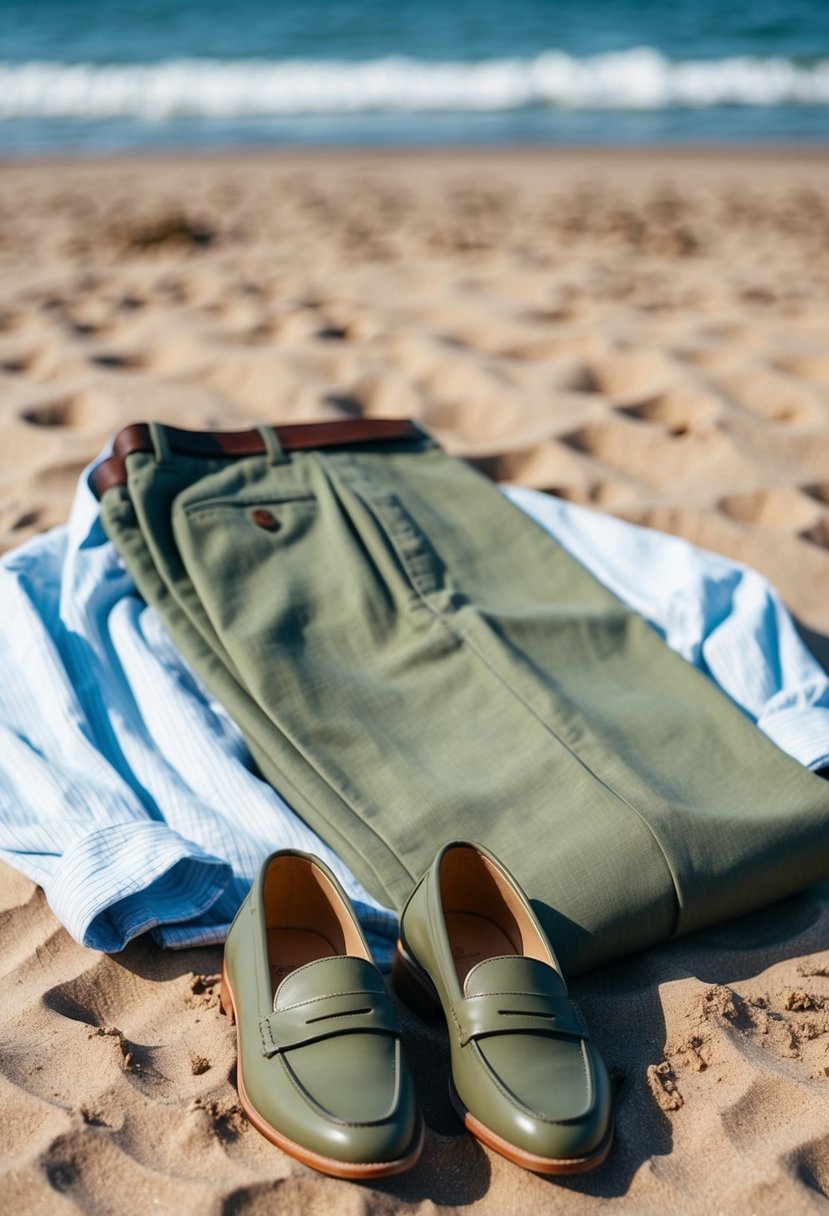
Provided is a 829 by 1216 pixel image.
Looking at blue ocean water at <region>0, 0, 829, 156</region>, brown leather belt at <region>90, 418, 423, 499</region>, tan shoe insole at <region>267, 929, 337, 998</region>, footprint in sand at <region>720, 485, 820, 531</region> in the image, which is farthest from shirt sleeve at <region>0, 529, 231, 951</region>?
blue ocean water at <region>0, 0, 829, 156</region>

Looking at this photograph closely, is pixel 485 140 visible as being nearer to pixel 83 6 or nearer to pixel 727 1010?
pixel 727 1010

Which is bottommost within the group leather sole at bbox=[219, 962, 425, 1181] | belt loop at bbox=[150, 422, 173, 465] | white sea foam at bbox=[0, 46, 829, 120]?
leather sole at bbox=[219, 962, 425, 1181]

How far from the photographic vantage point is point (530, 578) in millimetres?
2152

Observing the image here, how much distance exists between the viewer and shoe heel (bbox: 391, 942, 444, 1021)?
1.46 m

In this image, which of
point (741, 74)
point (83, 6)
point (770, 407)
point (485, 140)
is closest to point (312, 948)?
point (770, 407)

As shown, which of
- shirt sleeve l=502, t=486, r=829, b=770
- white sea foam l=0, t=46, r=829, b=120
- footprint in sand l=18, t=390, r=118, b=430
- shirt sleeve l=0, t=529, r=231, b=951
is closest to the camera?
shirt sleeve l=0, t=529, r=231, b=951

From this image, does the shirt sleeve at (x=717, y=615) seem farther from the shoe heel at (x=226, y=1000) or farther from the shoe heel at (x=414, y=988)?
the shoe heel at (x=226, y=1000)

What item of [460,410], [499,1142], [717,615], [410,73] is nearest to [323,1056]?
[499,1142]

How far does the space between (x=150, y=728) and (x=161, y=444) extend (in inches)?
21.9

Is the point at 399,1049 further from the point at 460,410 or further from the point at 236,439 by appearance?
the point at 460,410

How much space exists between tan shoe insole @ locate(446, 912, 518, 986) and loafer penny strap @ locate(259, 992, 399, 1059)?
0.25 m

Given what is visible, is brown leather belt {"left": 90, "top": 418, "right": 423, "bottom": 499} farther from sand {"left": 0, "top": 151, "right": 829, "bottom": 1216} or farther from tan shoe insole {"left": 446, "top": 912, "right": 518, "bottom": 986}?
tan shoe insole {"left": 446, "top": 912, "right": 518, "bottom": 986}

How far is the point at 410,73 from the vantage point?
12938mm

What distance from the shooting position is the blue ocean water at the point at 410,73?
10.2 meters
